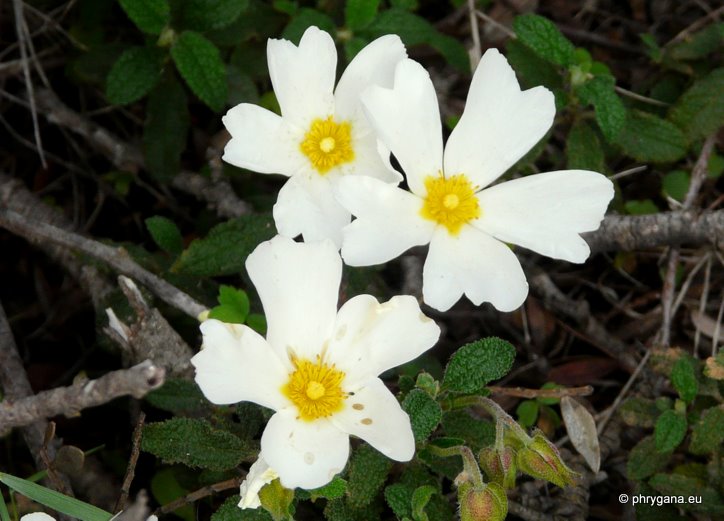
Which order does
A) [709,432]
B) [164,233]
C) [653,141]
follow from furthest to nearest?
1. [653,141]
2. [164,233]
3. [709,432]

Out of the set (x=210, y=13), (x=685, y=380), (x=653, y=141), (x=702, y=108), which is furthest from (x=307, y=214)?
(x=702, y=108)

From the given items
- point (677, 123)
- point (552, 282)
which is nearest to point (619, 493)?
point (552, 282)

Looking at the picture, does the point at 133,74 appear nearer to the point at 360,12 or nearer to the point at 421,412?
the point at 360,12

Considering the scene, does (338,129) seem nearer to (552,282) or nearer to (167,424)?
(167,424)

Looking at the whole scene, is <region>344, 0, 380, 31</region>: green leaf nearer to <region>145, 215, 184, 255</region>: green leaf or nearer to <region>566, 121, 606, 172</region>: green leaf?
<region>566, 121, 606, 172</region>: green leaf

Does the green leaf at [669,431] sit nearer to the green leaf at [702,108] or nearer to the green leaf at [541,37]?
the green leaf at [702,108]
